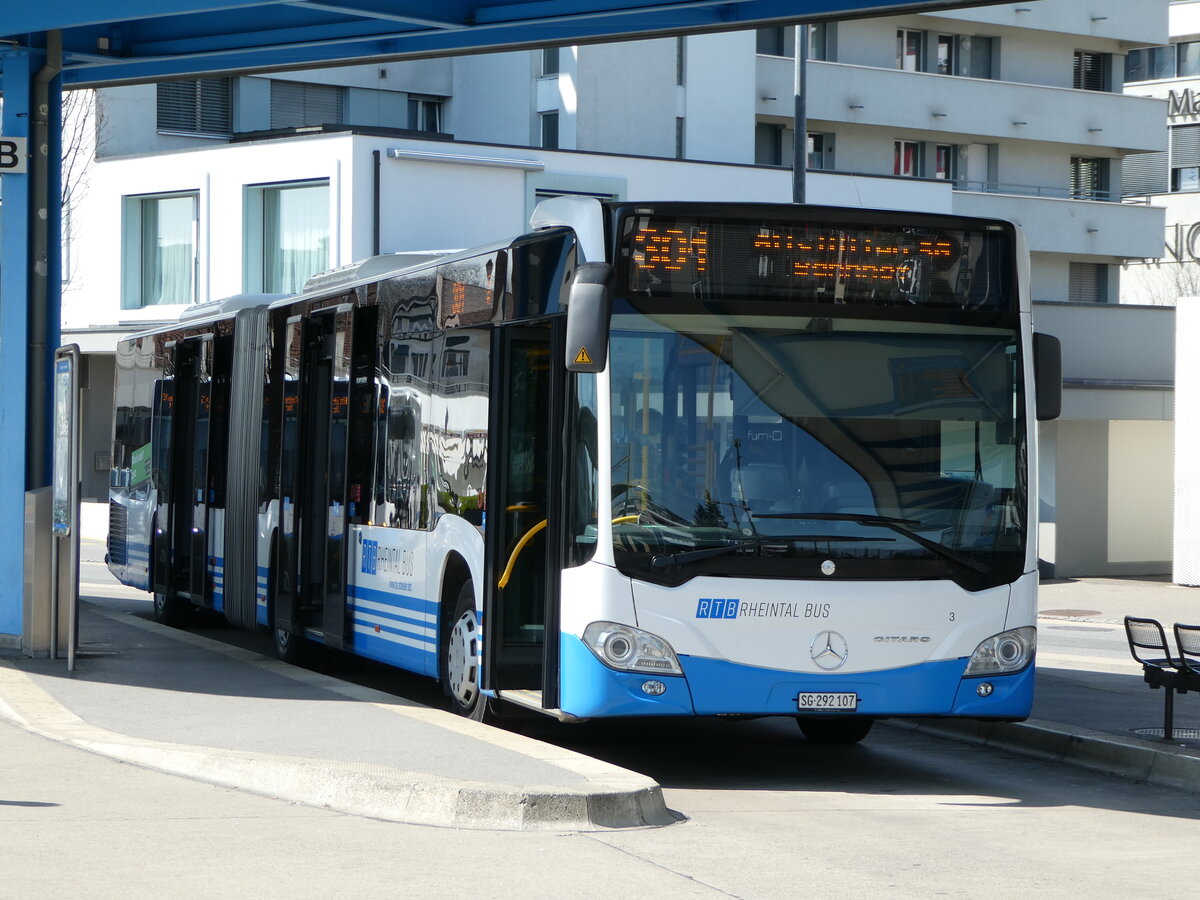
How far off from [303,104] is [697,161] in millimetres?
11687

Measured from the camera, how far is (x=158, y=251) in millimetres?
40219

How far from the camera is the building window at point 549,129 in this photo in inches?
1799

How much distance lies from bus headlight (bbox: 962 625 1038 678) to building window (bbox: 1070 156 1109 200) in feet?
162

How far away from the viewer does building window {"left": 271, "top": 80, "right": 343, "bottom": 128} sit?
45875 mm

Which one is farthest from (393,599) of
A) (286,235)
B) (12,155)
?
(286,235)

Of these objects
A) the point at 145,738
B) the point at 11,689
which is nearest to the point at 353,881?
the point at 145,738

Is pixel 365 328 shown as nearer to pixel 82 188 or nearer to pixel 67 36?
pixel 67 36

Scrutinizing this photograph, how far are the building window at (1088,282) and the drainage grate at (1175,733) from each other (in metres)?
45.2

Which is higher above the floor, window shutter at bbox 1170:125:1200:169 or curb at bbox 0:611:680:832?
window shutter at bbox 1170:125:1200:169

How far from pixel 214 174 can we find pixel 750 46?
1580 cm

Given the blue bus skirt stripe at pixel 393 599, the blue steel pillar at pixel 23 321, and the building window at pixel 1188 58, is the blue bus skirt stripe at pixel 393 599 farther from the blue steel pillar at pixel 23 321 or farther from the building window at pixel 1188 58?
the building window at pixel 1188 58

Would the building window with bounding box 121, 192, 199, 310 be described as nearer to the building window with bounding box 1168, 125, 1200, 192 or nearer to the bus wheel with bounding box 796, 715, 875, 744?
the bus wheel with bounding box 796, 715, 875, 744

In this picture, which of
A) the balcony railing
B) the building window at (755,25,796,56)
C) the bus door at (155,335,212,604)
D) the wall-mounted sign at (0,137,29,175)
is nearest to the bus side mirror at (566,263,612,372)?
the wall-mounted sign at (0,137,29,175)

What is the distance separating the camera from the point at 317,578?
48.2 feet
